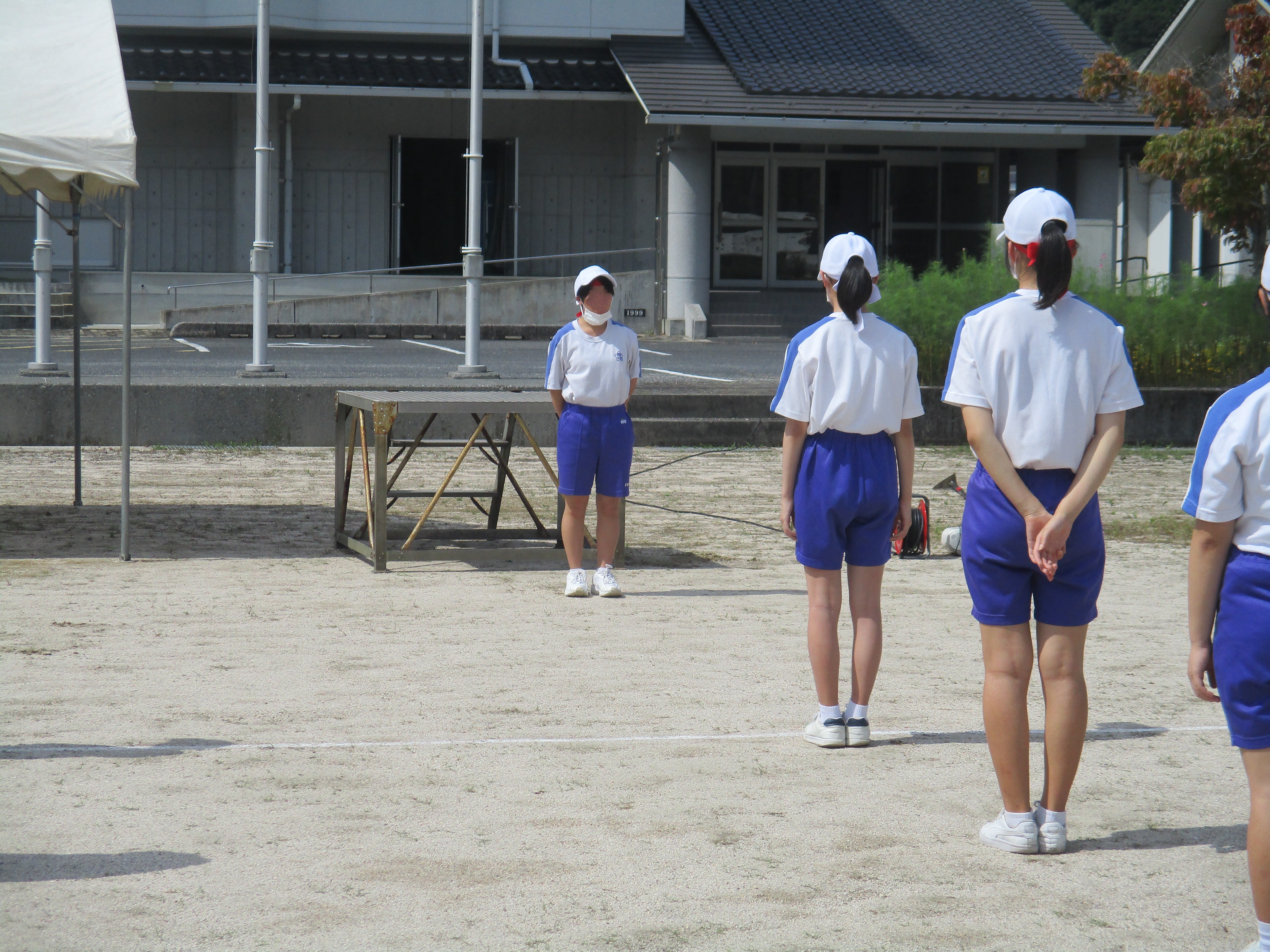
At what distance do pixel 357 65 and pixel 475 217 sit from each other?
10319mm

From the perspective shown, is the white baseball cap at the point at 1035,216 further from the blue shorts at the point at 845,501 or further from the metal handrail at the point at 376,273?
the metal handrail at the point at 376,273

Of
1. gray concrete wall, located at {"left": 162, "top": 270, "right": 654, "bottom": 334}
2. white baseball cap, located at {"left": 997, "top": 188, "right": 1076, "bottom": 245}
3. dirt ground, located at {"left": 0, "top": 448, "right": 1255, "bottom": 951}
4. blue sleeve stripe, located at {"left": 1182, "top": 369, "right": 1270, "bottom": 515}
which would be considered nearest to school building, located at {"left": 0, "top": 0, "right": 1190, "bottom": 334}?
gray concrete wall, located at {"left": 162, "top": 270, "right": 654, "bottom": 334}

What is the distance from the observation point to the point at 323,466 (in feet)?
45.7

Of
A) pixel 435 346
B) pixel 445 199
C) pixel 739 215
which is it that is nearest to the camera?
pixel 435 346

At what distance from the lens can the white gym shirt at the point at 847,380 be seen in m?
5.30

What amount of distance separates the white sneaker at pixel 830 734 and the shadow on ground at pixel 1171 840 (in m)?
1.10

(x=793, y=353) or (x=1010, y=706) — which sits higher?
(x=793, y=353)

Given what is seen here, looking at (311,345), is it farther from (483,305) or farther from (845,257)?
(845,257)

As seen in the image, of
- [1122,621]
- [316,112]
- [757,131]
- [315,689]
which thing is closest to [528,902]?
[315,689]

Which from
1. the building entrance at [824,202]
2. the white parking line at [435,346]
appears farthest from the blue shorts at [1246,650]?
the building entrance at [824,202]

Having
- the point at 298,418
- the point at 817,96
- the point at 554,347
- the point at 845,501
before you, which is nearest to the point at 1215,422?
the point at 845,501

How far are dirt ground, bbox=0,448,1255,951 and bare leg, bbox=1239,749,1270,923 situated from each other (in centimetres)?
34

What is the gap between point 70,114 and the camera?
8.10 m

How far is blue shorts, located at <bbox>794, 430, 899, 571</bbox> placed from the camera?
5.26m
